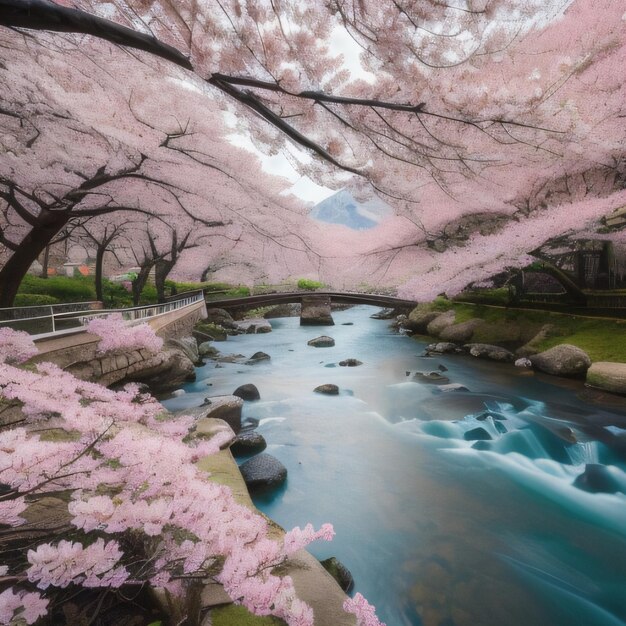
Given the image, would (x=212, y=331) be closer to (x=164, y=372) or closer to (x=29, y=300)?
(x=29, y=300)

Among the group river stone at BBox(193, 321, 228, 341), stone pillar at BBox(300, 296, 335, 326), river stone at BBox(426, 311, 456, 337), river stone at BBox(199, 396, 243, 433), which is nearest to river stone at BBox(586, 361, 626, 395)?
river stone at BBox(426, 311, 456, 337)

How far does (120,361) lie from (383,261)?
10622 millimetres

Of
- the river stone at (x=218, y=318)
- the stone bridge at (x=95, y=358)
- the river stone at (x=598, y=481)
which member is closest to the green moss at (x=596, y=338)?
the river stone at (x=598, y=481)

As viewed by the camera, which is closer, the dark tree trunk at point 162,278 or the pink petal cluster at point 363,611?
the pink petal cluster at point 363,611

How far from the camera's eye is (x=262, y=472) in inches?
203

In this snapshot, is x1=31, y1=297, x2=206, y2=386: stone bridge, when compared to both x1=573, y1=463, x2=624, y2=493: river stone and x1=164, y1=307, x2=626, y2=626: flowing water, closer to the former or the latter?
x1=164, y1=307, x2=626, y2=626: flowing water

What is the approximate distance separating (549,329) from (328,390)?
28.3 feet

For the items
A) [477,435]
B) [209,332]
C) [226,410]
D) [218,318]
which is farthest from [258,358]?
[218,318]

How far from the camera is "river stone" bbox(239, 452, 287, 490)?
498cm

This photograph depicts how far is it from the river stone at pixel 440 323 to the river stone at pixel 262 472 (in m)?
13.4

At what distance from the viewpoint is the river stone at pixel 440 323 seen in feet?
54.8

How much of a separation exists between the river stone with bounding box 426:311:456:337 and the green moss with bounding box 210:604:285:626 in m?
16.0

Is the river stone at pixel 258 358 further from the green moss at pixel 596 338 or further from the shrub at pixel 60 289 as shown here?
the shrub at pixel 60 289

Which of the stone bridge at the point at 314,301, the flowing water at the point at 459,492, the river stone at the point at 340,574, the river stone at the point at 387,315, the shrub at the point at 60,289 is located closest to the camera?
the river stone at the point at 340,574
